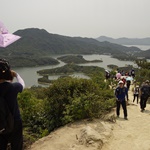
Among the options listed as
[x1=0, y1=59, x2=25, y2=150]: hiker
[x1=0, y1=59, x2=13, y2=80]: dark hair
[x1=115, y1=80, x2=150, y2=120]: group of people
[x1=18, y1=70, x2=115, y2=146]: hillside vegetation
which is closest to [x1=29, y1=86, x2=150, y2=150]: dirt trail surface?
[x1=18, y1=70, x2=115, y2=146]: hillside vegetation

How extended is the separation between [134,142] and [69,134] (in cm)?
138

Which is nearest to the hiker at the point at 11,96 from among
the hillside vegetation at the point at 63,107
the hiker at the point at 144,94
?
the hillside vegetation at the point at 63,107

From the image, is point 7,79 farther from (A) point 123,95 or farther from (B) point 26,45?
(B) point 26,45

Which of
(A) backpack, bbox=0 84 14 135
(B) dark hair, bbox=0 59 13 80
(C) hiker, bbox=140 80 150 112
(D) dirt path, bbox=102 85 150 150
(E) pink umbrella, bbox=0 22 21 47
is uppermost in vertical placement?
(E) pink umbrella, bbox=0 22 21 47

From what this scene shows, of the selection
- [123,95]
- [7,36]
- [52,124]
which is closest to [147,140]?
[123,95]

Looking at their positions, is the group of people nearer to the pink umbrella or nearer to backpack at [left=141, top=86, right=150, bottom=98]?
backpack at [left=141, top=86, right=150, bottom=98]

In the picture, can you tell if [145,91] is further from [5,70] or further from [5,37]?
[5,37]

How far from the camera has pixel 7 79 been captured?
2348 mm

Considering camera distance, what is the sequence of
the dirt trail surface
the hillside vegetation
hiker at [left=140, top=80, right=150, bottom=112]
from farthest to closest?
hiker at [left=140, top=80, right=150, bottom=112] < the hillside vegetation < the dirt trail surface

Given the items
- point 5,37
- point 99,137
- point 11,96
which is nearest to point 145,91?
point 99,137

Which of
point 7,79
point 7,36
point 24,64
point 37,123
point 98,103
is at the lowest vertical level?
point 24,64

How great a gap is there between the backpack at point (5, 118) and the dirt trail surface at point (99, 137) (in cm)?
230

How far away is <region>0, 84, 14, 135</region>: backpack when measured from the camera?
2.28 meters

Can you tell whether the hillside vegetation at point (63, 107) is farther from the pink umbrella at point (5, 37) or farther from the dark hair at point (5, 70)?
the pink umbrella at point (5, 37)
